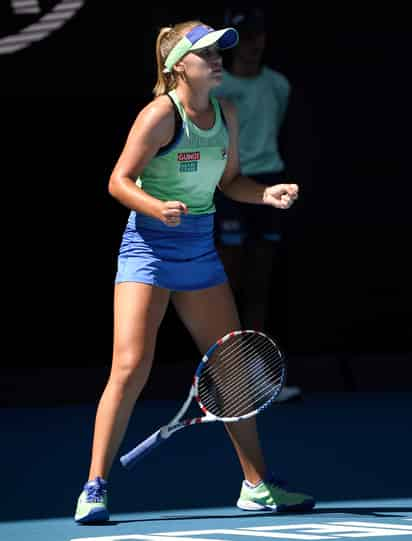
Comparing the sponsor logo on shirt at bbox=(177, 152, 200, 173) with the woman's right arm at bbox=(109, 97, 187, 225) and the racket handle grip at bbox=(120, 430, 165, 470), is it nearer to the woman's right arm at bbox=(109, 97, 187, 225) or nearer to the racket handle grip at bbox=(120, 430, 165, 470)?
the woman's right arm at bbox=(109, 97, 187, 225)

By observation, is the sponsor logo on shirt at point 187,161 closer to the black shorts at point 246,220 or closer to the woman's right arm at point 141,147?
the woman's right arm at point 141,147

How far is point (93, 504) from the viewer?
18.2ft

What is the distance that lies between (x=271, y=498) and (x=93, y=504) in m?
0.67

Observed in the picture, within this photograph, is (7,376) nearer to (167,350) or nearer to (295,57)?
(167,350)

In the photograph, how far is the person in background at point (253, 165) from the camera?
8109 millimetres

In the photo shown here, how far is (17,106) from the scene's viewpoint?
328 inches

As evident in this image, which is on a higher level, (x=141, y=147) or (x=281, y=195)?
(x=141, y=147)

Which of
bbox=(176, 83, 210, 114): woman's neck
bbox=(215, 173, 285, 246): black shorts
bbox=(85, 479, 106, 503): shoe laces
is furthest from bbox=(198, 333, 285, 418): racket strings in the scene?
bbox=(215, 173, 285, 246): black shorts

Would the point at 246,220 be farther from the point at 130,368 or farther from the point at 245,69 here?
the point at 130,368

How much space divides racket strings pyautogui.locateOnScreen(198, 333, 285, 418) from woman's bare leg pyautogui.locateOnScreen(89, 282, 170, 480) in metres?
0.23

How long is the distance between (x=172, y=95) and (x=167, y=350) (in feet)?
10.3

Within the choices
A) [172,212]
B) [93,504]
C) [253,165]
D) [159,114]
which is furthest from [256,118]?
[93,504]

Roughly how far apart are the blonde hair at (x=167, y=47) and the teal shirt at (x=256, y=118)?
2301mm

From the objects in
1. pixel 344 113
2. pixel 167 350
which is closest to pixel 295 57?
pixel 344 113
